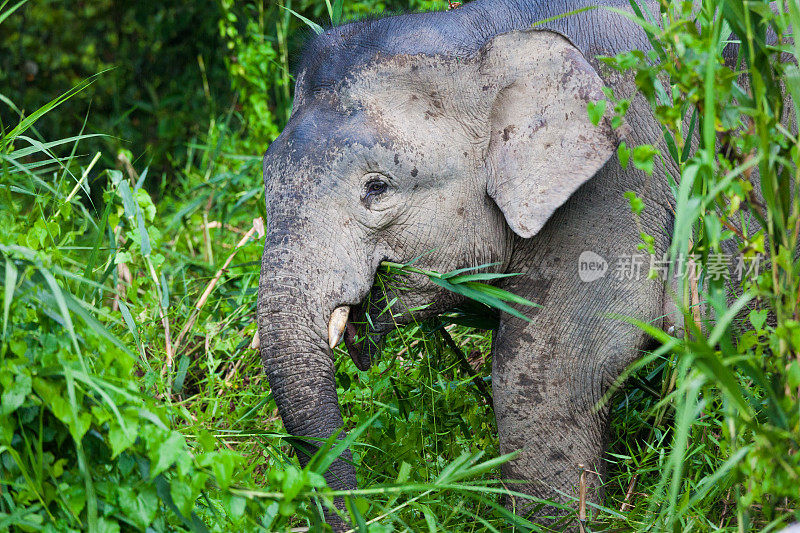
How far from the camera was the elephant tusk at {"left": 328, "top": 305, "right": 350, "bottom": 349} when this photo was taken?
8.79 feet

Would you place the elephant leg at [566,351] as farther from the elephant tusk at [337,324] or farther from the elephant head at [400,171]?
the elephant tusk at [337,324]

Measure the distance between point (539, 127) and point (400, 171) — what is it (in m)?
0.43

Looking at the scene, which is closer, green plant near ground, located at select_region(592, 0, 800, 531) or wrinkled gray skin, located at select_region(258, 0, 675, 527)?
green plant near ground, located at select_region(592, 0, 800, 531)

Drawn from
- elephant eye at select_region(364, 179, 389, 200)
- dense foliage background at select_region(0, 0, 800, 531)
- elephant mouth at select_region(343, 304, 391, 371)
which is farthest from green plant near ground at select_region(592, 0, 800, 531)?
elephant mouth at select_region(343, 304, 391, 371)

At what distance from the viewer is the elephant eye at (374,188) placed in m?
2.79

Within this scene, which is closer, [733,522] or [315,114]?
[733,522]

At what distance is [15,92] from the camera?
752cm

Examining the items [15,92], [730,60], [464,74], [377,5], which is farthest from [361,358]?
[15,92]

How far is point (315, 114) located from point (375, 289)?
56 centimetres

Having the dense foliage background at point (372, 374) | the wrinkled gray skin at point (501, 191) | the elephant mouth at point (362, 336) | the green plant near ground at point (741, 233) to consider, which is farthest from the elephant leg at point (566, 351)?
the green plant near ground at point (741, 233)

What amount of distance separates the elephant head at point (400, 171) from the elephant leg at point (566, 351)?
6.5 inches

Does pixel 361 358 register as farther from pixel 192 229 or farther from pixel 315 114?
pixel 192 229

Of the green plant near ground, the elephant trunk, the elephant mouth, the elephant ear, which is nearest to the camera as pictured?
the green plant near ground

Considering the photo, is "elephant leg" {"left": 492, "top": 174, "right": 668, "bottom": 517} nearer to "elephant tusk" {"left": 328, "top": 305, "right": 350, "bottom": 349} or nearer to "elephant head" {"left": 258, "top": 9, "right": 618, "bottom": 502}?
"elephant head" {"left": 258, "top": 9, "right": 618, "bottom": 502}
